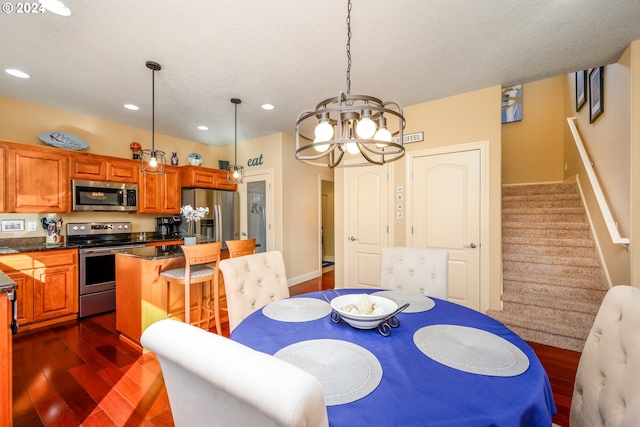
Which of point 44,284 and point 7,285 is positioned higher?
point 7,285

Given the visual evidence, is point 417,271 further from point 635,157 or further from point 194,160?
Result: point 194,160

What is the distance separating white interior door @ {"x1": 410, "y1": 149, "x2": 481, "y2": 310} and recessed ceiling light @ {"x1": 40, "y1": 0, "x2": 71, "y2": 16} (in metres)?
3.41

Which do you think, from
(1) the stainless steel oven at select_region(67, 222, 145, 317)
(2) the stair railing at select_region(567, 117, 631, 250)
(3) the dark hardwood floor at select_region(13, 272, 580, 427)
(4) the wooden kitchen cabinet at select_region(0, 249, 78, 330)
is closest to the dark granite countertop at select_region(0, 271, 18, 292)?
(3) the dark hardwood floor at select_region(13, 272, 580, 427)

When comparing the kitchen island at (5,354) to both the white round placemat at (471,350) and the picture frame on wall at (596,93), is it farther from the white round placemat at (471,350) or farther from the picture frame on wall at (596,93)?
the picture frame on wall at (596,93)

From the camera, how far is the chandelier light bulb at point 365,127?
3.96 ft

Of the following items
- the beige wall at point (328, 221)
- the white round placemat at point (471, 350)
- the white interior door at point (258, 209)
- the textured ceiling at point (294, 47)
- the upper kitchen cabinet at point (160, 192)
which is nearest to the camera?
the white round placemat at point (471, 350)

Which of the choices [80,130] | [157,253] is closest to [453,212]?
[157,253]

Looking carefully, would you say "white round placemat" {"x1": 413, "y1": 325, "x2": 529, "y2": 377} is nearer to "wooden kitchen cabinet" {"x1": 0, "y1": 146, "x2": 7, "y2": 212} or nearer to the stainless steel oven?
the stainless steel oven

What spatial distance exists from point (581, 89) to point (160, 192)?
620cm

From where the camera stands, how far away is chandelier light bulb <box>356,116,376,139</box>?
1.21 metres

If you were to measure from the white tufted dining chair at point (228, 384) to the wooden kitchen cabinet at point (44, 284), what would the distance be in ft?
11.2

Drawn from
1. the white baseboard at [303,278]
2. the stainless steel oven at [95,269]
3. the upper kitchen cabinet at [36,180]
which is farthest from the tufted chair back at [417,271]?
the upper kitchen cabinet at [36,180]

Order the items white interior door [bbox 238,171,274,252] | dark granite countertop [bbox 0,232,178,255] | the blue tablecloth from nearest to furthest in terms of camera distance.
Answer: the blue tablecloth → dark granite countertop [bbox 0,232,178,255] → white interior door [bbox 238,171,274,252]

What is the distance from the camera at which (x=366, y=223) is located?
3.80m
